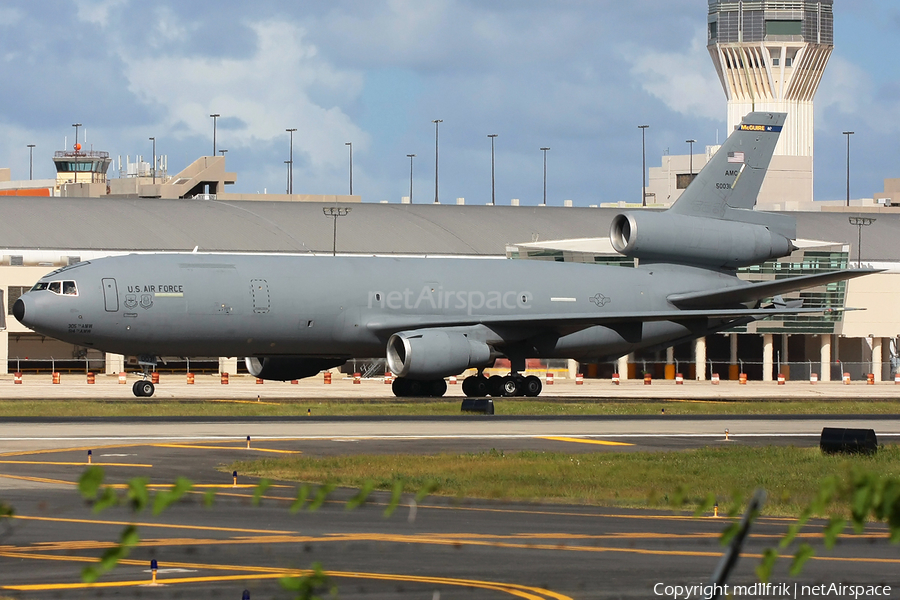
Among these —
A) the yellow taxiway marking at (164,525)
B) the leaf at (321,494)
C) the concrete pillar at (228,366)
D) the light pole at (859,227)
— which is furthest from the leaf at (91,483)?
the light pole at (859,227)

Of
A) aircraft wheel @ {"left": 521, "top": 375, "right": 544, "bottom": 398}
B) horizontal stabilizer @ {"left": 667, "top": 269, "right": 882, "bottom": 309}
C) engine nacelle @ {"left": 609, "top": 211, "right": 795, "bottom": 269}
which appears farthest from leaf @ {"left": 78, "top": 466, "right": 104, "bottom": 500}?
engine nacelle @ {"left": 609, "top": 211, "right": 795, "bottom": 269}

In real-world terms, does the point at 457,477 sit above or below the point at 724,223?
below

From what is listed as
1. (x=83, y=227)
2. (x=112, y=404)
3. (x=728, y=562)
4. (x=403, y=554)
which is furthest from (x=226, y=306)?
(x=83, y=227)

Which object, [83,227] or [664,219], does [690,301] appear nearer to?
[664,219]

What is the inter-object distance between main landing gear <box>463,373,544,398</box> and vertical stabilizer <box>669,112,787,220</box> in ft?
30.2

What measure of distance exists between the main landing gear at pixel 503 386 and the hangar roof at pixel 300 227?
3959 centimetres

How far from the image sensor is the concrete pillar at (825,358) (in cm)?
8444

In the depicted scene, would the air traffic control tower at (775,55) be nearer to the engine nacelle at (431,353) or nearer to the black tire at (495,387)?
the black tire at (495,387)

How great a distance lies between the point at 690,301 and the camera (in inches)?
2048

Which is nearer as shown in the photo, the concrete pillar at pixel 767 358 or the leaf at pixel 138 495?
the leaf at pixel 138 495

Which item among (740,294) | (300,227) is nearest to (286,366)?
(740,294)

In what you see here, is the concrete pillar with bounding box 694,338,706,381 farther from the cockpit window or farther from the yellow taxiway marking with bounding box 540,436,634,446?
the yellow taxiway marking with bounding box 540,436,634,446

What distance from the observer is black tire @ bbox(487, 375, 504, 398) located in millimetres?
50656

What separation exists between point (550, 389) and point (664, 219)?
1533cm
